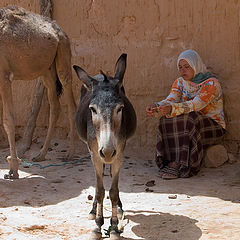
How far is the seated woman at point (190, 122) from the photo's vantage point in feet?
18.6

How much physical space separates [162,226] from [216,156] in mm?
2428

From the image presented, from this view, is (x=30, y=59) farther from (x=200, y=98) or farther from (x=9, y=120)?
(x=200, y=98)

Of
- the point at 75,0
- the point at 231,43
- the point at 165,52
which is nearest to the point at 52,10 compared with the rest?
the point at 75,0

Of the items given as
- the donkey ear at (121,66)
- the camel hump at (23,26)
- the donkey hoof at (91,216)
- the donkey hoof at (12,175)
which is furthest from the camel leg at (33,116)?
the donkey ear at (121,66)

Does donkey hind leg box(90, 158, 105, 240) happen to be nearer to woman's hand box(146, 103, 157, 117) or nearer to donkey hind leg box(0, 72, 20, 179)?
woman's hand box(146, 103, 157, 117)

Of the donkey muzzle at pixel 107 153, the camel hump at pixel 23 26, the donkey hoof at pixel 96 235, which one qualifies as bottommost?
the donkey hoof at pixel 96 235

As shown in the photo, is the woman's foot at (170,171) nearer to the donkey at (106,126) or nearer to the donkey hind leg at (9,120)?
the donkey at (106,126)

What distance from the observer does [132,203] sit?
15.2 ft

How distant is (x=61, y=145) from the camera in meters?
7.46

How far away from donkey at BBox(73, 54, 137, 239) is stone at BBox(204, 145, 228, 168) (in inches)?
87.6

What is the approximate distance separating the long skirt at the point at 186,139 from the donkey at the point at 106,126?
1786mm

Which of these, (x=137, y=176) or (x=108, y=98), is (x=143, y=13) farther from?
(x=108, y=98)

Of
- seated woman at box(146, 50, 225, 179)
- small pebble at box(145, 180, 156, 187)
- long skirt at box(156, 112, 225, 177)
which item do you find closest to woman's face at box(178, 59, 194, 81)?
seated woman at box(146, 50, 225, 179)

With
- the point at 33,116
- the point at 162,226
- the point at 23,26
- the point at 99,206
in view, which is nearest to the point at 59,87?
the point at 33,116
